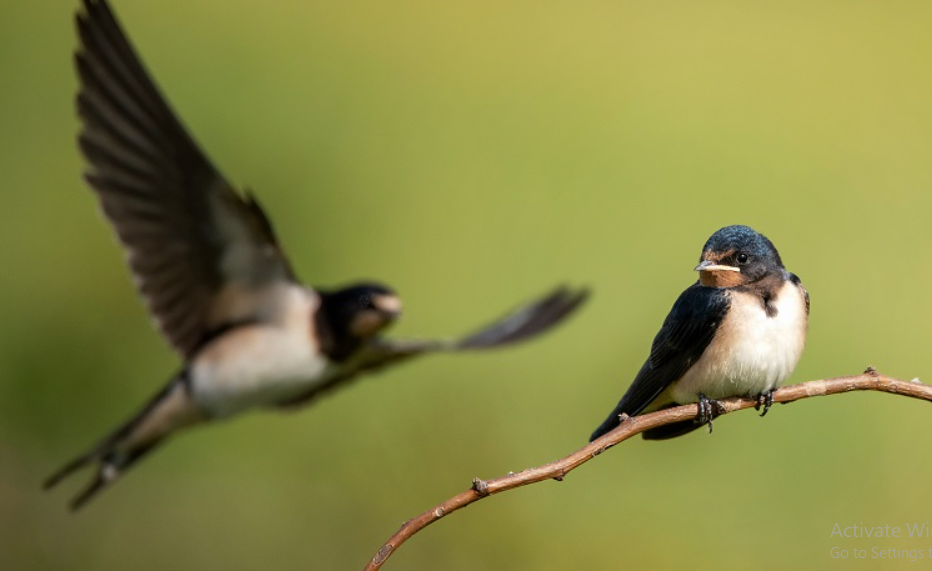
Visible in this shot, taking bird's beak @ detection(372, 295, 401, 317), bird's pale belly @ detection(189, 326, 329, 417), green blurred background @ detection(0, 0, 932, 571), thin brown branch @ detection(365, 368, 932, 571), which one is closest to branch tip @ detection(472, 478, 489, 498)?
thin brown branch @ detection(365, 368, 932, 571)

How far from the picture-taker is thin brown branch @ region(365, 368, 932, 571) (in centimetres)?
92

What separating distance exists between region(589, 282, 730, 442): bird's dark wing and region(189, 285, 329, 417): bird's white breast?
203 centimetres

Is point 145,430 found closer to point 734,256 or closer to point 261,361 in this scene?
point 261,361

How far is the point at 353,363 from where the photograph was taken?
3322 millimetres

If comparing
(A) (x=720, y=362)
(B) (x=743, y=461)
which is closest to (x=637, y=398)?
(A) (x=720, y=362)

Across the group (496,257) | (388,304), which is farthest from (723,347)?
(496,257)

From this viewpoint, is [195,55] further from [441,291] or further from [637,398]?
[637,398]

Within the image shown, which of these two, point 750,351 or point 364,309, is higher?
point 750,351

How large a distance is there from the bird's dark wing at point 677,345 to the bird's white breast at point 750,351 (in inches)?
0.5

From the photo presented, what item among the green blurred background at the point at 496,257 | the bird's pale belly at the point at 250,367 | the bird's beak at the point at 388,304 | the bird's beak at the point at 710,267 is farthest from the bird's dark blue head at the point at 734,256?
the bird's pale belly at the point at 250,367

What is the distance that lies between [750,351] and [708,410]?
0.39 feet

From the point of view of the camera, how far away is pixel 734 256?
92 cm

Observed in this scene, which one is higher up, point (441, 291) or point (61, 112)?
point (61, 112)

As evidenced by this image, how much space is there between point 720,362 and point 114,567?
3258mm
